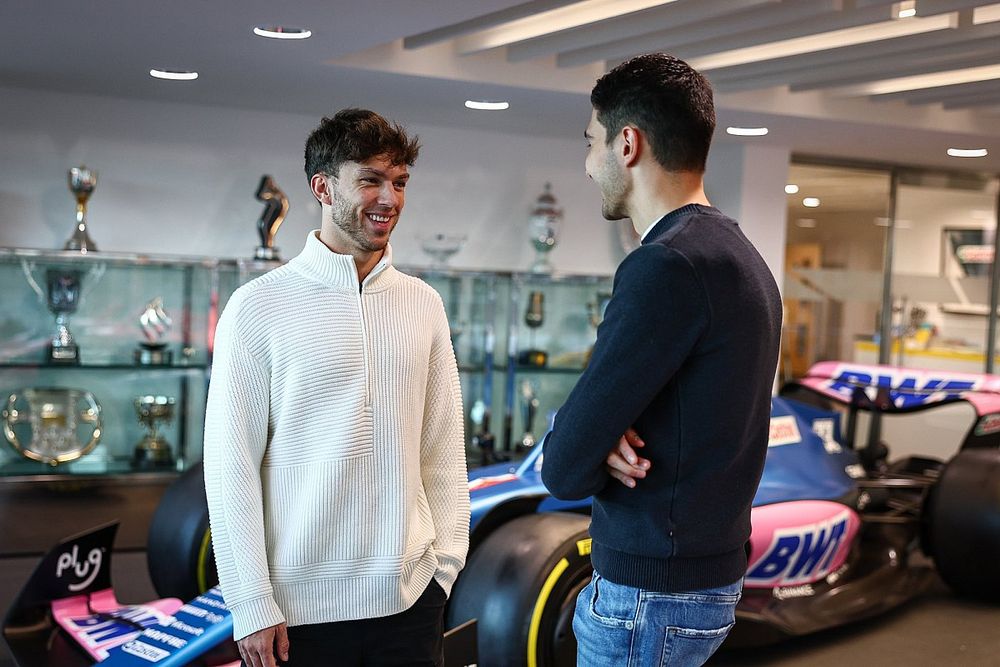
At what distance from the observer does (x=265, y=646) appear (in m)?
1.72

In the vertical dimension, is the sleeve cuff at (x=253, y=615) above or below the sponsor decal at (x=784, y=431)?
above

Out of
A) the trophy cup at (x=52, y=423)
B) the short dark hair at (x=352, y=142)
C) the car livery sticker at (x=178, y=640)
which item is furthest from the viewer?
the trophy cup at (x=52, y=423)

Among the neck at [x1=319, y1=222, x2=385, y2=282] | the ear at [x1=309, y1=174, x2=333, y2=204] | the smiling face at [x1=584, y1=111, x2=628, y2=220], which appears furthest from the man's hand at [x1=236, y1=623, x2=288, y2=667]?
the smiling face at [x1=584, y1=111, x2=628, y2=220]

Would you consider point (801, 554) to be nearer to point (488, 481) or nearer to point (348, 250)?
point (488, 481)

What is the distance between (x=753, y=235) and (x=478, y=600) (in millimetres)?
4455

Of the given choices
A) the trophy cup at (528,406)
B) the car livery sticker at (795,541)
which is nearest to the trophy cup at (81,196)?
the trophy cup at (528,406)

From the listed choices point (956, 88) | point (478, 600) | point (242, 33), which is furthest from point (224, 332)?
point (956, 88)

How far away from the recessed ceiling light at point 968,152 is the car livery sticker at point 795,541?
3701 millimetres

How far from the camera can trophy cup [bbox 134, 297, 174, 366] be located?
5.66 meters

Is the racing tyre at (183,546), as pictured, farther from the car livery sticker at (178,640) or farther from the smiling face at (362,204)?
the smiling face at (362,204)

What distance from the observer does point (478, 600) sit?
123 inches

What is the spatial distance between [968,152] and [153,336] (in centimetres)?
522

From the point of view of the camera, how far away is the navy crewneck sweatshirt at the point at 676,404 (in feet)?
4.60

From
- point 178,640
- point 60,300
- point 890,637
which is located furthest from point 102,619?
point 890,637
